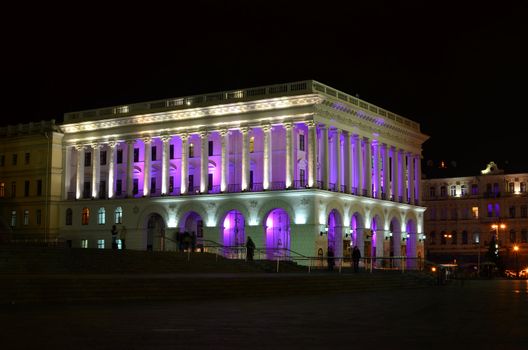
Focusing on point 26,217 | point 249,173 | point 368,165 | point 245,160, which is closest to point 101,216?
point 26,217

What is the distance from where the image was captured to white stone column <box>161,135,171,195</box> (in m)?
69.2

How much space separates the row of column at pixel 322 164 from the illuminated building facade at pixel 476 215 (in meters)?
22.8

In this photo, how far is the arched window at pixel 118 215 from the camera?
71.4 m

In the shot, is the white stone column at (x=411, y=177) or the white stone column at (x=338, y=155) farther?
the white stone column at (x=411, y=177)

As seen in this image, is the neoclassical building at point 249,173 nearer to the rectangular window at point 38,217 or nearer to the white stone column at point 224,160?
the white stone column at point 224,160

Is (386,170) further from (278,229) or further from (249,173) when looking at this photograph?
(249,173)

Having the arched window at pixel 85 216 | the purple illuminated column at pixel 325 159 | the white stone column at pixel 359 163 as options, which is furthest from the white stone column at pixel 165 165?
the white stone column at pixel 359 163

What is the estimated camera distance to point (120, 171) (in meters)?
73.9

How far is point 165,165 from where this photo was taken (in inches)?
2731

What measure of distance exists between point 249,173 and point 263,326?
48242 mm

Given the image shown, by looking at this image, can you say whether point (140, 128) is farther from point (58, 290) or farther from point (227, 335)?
point (227, 335)

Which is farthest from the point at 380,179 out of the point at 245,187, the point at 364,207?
the point at 245,187

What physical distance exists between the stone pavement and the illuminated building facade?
7623 cm

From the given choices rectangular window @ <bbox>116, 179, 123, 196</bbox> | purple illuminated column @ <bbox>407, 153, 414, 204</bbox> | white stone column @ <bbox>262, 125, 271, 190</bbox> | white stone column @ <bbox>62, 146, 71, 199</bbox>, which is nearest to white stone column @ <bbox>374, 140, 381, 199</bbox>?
purple illuminated column @ <bbox>407, 153, 414, 204</bbox>
